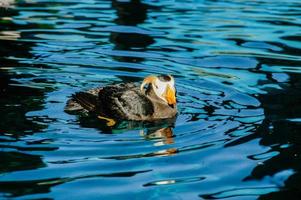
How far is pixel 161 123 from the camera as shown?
8141mm

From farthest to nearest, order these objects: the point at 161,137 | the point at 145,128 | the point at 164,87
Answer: the point at 164,87 → the point at 145,128 → the point at 161,137

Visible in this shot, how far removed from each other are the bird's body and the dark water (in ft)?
0.67

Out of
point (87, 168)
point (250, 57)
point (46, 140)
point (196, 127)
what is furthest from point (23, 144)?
point (250, 57)

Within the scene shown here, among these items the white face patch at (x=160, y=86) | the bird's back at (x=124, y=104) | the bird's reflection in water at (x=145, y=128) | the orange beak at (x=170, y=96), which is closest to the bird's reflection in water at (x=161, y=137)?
the bird's reflection in water at (x=145, y=128)

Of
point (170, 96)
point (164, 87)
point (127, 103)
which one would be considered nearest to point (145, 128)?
point (127, 103)

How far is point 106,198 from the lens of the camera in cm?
567

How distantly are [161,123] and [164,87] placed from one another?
24.0 inches

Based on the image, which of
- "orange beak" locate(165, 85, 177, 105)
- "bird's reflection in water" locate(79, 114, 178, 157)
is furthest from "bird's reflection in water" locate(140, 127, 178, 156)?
"orange beak" locate(165, 85, 177, 105)

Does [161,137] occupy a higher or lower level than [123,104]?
lower

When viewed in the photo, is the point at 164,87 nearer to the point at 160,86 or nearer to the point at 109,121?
the point at 160,86

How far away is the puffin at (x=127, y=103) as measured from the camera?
818 cm

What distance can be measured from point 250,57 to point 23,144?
20.8 ft

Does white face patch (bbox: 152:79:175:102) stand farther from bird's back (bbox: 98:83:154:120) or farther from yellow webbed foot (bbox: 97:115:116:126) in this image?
yellow webbed foot (bbox: 97:115:116:126)

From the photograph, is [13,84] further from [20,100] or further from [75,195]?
[75,195]
